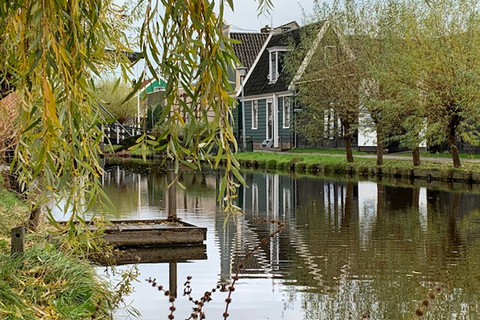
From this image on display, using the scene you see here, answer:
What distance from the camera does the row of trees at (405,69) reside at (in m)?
29.0

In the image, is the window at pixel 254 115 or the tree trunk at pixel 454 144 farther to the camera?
the window at pixel 254 115

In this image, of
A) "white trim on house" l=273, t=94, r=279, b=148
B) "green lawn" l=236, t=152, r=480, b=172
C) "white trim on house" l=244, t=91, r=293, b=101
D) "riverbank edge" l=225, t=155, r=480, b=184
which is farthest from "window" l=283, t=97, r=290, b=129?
"riverbank edge" l=225, t=155, r=480, b=184

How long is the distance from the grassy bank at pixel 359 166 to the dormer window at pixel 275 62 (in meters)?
5.86

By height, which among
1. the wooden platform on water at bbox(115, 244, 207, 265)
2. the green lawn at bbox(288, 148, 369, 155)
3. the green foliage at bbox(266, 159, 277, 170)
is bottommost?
the wooden platform on water at bbox(115, 244, 207, 265)

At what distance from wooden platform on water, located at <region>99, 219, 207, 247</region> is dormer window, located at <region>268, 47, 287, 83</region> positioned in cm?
3414

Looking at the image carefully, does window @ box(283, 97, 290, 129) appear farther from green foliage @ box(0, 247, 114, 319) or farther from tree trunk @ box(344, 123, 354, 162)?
green foliage @ box(0, 247, 114, 319)

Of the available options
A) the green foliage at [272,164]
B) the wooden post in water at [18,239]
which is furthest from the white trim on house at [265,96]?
the wooden post in water at [18,239]

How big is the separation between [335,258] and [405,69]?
17619 mm

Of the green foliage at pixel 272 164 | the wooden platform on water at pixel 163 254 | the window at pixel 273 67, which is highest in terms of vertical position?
the window at pixel 273 67

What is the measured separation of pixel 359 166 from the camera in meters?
33.8

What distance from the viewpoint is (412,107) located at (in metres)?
30.5

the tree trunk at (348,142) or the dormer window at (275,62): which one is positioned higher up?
the dormer window at (275,62)

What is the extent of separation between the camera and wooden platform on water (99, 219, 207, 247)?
46.2 feet

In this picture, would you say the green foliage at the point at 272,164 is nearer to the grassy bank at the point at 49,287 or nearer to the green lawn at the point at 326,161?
the green lawn at the point at 326,161
